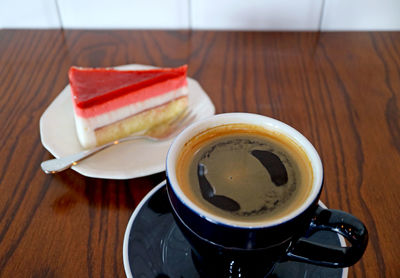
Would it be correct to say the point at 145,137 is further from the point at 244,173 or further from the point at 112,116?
the point at 244,173

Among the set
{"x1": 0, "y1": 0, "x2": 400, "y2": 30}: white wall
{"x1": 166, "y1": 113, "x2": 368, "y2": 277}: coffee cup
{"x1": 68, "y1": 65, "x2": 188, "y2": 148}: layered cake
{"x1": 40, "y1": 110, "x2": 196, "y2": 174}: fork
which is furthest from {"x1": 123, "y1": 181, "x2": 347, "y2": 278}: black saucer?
{"x1": 0, "y1": 0, "x2": 400, "y2": 30}: white wall

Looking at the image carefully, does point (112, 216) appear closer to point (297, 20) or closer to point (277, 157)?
point (277, 157)

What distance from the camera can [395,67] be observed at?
3.57 feet

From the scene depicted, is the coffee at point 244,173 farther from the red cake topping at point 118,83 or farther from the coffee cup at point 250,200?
the red cake topping at point 118,83

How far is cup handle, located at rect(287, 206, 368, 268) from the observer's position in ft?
1.64

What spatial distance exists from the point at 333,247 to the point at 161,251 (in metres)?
0.25

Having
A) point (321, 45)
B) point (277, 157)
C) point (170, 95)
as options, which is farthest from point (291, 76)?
point (277, 157)

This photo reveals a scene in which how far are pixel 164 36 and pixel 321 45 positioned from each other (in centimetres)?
47

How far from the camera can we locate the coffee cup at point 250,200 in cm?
49

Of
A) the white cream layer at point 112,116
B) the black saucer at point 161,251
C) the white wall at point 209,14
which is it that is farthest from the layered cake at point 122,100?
the white wall at point 209,14

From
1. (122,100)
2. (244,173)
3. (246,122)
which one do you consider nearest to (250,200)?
(244,173)

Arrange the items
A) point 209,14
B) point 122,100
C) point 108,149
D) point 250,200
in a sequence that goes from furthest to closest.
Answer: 1. point 209,14
2. point 122,100
3. point 108,149
4. point 250,200

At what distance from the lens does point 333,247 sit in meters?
0.54

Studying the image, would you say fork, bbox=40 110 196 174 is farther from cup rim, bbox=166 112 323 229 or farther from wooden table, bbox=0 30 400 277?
cup rim, bbox=166 112 323 229
